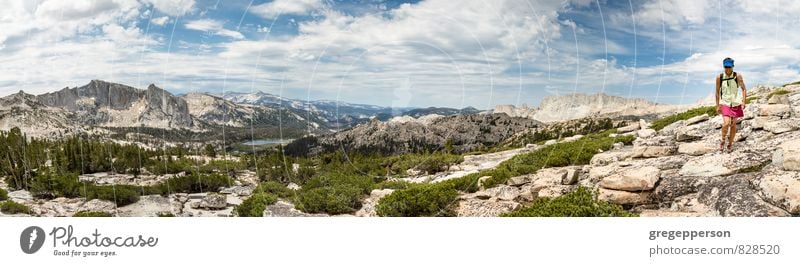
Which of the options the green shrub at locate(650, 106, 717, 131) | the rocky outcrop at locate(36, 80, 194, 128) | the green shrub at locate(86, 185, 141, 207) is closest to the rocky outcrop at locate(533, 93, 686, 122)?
the green shrub at locate(650, 106, 717, 131)

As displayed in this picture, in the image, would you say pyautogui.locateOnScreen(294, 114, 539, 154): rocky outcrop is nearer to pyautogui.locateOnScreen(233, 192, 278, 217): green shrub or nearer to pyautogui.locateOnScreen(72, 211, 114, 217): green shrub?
pyautogui.locateOnScreen(233, 192, 278, 217): green shrub

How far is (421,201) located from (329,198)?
52.5 inches

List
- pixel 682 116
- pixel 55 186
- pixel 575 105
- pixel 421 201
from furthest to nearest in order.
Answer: pixel 682 116
pixel 575 105
pixel 55 186
pixel 421 201

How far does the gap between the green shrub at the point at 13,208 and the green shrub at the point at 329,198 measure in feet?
12.6

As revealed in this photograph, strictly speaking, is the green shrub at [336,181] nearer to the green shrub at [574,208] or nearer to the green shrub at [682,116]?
the green shrub at [574,208]

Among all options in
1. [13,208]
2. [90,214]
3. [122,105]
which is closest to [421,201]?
[90,214]

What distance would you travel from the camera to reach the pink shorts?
22.1 feet

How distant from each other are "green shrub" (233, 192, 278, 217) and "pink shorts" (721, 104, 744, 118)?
645 cm

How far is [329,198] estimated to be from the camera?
7043 mm

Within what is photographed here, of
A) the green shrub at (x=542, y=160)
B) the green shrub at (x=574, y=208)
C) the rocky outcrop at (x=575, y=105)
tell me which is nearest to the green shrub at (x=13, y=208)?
the green shrub at (x=542, y=160)

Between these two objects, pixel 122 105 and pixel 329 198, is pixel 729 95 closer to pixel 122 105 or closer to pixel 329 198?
pixel 329 198
